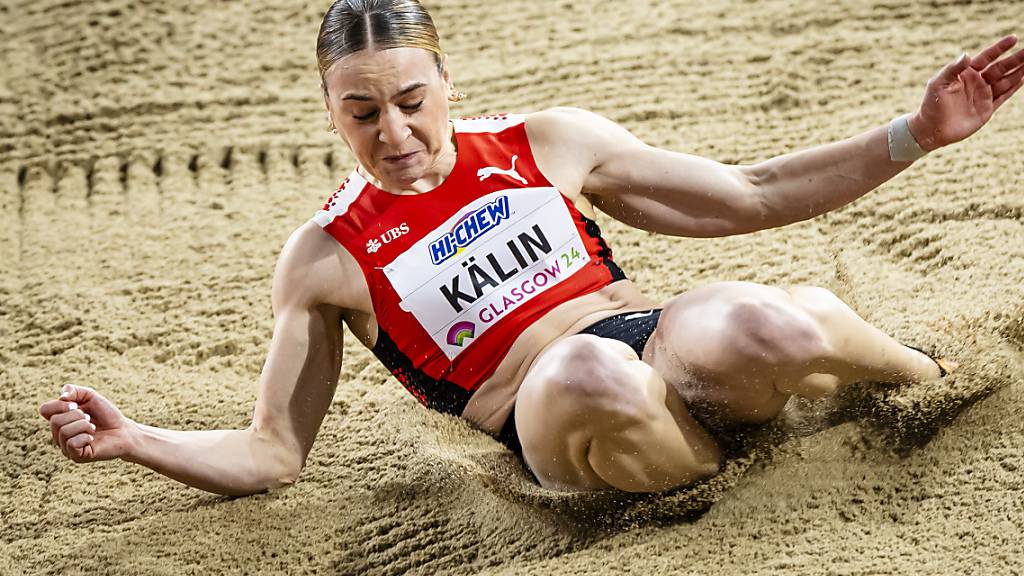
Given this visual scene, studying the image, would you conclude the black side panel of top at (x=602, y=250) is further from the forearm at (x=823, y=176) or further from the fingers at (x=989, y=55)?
the fingers at (x=989, y=55)

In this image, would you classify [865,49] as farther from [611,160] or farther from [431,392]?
[431,392]

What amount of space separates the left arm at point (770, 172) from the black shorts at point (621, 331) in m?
0.16

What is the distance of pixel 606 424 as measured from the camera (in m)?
1.43

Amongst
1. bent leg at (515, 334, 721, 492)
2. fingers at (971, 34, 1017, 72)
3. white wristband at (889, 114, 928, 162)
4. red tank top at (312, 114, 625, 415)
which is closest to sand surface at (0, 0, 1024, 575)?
bent leg at (515, 334, 721, 492)

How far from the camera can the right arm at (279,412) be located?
5.48ft

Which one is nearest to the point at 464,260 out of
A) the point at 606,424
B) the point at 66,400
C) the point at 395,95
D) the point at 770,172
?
the point at 395,95

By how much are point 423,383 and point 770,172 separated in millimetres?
586

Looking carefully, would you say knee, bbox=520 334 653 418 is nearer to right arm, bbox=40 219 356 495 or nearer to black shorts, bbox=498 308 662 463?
black shorts, bbox=498 308 662 463

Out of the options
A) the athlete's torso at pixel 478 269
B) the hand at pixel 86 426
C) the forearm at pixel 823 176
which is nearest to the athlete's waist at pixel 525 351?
the athlete's torso at pixel 478 269

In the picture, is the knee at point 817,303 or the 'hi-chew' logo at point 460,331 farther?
the 'hi-chew' logo at point 460,331

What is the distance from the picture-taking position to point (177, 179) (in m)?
2.87

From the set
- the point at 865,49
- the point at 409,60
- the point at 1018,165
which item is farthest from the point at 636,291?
the point at 865,49

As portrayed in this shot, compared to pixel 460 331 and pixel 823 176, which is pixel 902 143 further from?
pixel 460 331

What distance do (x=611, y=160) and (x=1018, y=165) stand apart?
103cm
